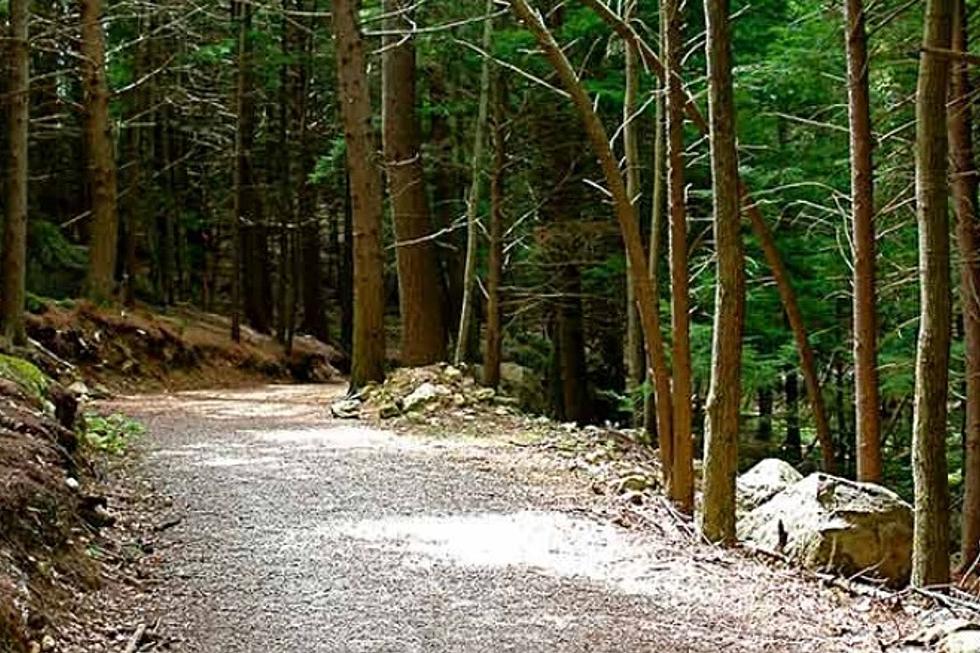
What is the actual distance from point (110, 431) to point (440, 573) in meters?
5.06

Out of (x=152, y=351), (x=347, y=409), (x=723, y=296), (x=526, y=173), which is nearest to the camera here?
(x=723, y=296)

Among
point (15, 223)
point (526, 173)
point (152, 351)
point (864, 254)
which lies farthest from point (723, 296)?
point (152, 351)

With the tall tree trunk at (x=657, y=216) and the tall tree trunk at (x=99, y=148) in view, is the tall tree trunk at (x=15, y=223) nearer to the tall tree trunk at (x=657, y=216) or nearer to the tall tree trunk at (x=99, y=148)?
the tall tree trunk at (x=99, y=148)

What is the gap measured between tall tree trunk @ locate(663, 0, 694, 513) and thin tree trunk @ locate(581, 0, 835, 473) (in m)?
0.24

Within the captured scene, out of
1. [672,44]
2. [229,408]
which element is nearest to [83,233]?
[229,408]

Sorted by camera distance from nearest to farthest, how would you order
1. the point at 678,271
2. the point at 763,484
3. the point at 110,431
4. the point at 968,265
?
1. the point at 678,271
2. the point at 763,484
3. the point at 968,265
4. the point at 110,431

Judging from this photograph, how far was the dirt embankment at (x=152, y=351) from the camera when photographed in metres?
15.0

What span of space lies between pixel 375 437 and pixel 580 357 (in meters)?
7.13

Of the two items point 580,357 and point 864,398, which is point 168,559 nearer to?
point 864,398

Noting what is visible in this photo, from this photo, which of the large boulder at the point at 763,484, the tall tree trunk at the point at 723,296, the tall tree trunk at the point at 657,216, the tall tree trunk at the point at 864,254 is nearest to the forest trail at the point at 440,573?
the tall tree trunk at the point at 723,296

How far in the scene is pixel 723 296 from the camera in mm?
6645

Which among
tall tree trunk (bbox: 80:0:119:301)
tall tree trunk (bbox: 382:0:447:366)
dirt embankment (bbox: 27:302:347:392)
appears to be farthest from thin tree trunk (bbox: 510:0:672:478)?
tall tree trunk (bbox: 80:0:119:301)

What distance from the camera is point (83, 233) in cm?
2514

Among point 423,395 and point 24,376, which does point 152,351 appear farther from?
point 24,376
